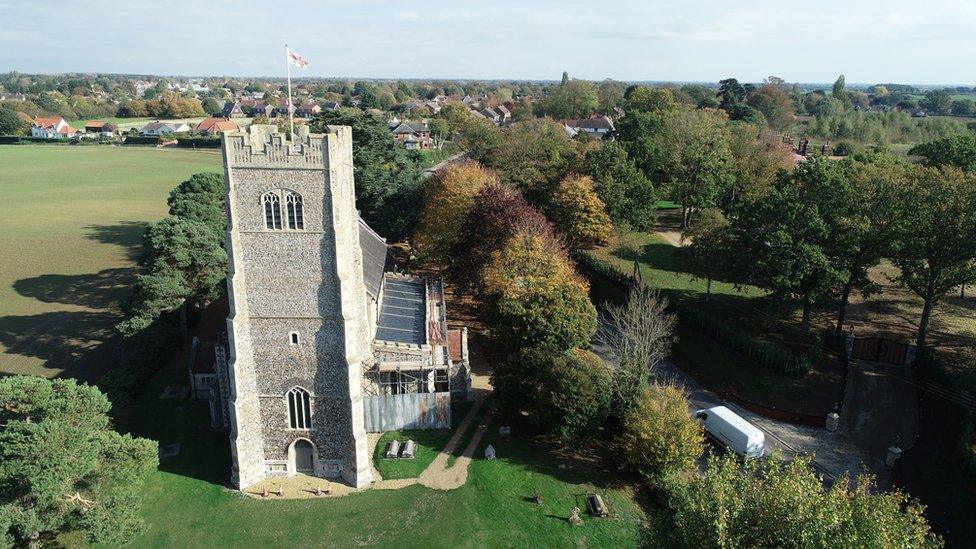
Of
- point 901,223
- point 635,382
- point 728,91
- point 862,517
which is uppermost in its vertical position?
point 728,91

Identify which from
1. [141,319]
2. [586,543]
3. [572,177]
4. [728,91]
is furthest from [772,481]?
[728,91]

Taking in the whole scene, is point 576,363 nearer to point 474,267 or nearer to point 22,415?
point 474,267

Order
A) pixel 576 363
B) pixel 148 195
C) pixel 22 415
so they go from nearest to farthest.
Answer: pixel 22 415 < pixel 576 363 < pixel 148 195

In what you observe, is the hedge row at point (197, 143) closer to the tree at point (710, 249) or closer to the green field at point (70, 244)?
→ the green field at point (70, 244)

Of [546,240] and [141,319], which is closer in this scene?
[141,319]

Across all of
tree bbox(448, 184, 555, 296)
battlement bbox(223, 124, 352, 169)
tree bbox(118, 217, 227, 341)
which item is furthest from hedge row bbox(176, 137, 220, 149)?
battlement bbox(223, 124, 352, 169)

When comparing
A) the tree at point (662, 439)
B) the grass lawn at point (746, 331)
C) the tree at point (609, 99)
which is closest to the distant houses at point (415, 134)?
the tree at point (609, 99)

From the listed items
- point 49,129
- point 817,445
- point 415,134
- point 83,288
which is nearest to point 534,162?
point 817,445
